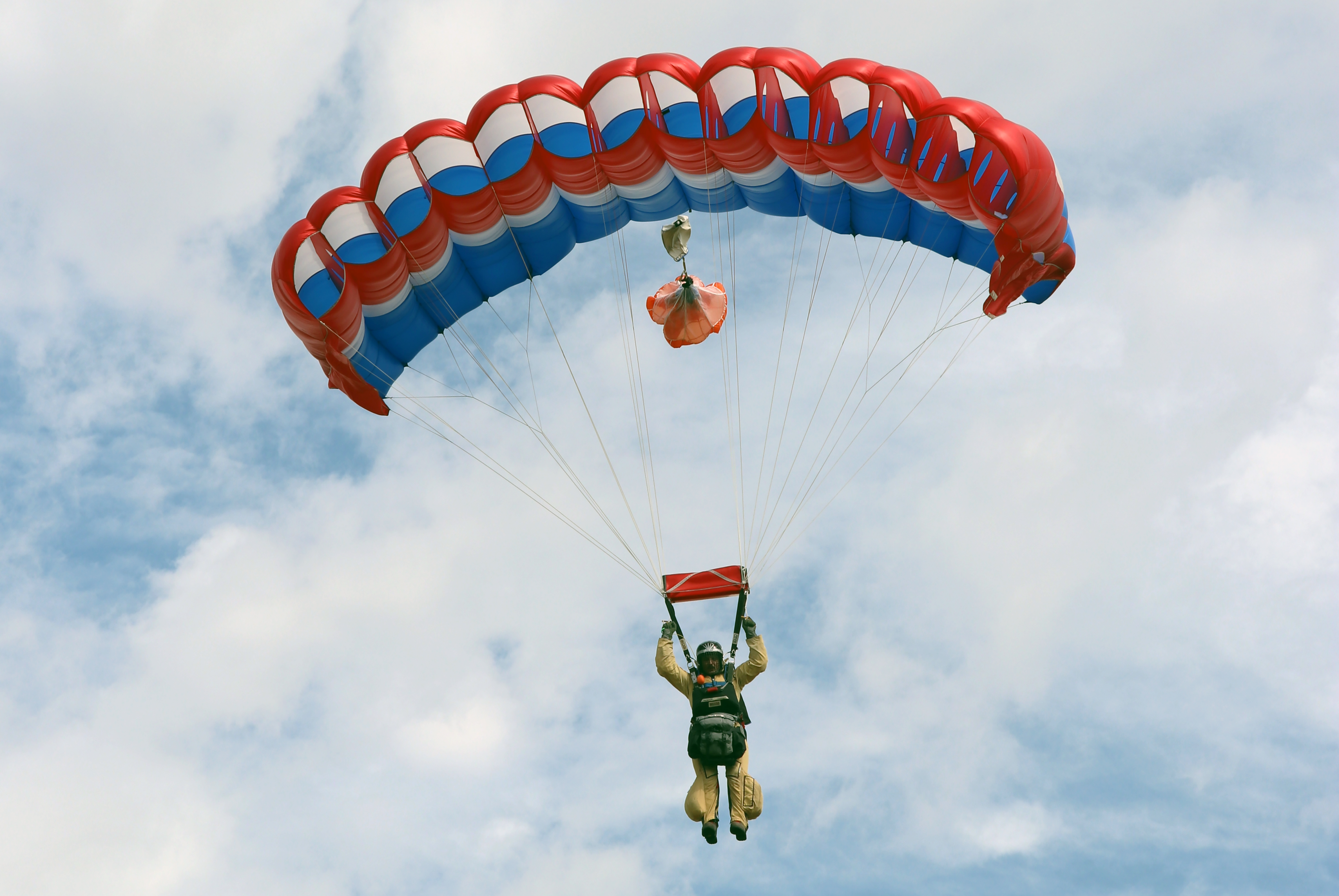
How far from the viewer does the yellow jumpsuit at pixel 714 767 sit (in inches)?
457

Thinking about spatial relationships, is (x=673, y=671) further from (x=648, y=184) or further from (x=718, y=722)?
(x=648, y=184)

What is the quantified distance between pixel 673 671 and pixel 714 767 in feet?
3.11

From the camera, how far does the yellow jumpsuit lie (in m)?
11.6

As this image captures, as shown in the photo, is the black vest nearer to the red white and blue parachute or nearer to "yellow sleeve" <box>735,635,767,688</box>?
"yellow sleeve" <box>735,635,767,688</box>

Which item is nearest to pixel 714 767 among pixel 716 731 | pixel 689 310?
pixel 716 731

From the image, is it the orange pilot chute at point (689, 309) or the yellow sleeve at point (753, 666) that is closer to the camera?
the yellow sleeve at point (753, 666)

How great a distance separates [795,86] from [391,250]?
14.3 ft

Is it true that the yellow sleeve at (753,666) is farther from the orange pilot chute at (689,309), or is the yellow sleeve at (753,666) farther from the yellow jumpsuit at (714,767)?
the orange pilot chute at (689,309)

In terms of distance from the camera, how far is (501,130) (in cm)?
1284

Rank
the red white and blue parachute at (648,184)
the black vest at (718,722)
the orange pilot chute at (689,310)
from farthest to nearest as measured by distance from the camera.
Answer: the orange pilot chute at (689,310), the red white and blue parachute at (648,184), the black vest at (718,722)

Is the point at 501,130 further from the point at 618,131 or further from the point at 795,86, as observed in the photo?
the point at 795,86

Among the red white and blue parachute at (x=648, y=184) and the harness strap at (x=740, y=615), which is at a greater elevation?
the red white and blue parachute at (x=648, y=184)

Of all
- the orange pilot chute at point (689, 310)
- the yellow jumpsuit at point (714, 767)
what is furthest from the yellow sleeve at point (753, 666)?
the orange pilot chute at point (689, 310)

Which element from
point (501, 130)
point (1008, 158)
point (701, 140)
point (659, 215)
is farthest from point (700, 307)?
point (1008, 158)
